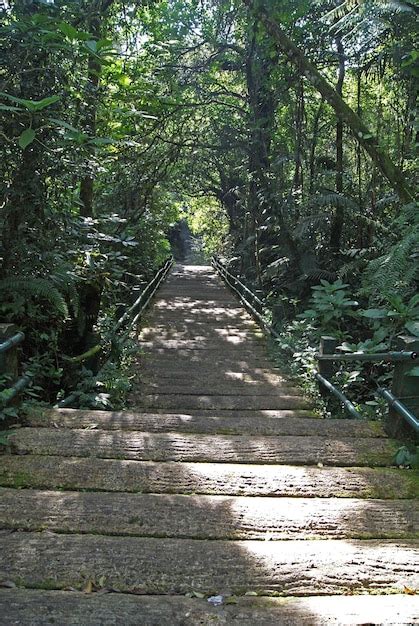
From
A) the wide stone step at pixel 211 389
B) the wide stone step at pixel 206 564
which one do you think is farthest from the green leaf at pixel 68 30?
the wide stone step at pixel 211 389

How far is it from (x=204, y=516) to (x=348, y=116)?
243 inches

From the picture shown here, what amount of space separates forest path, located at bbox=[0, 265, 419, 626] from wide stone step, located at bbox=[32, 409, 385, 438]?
14 mm

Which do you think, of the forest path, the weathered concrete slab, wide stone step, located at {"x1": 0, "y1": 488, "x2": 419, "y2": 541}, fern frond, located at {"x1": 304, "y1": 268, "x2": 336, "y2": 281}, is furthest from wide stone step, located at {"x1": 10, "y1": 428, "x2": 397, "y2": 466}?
fern frond, located at {"x1": 304, "y1": 268, "x2": 336, "y2": 281}

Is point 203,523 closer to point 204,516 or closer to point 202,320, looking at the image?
point 204,516

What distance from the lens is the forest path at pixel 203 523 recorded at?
176 cm

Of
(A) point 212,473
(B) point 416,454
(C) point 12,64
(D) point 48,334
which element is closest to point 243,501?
(A) point 212,473

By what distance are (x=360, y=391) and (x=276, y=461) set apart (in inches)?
120

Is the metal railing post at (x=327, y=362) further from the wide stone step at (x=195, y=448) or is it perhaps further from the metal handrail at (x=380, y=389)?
the wide stone step at (x=195, y=448)

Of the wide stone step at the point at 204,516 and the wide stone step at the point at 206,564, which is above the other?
the wide stone step at the point at 206,564

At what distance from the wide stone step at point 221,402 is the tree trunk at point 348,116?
311 centimetres

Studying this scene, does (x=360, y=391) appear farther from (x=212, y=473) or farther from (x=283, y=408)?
(x=212, y=473)

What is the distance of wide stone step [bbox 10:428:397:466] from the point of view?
297 centimetres

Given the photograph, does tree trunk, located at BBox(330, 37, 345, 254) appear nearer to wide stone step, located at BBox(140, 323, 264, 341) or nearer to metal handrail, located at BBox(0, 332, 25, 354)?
wide stone step, located at BBox(140, 323, 264, 341)

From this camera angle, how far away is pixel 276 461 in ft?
9.93
